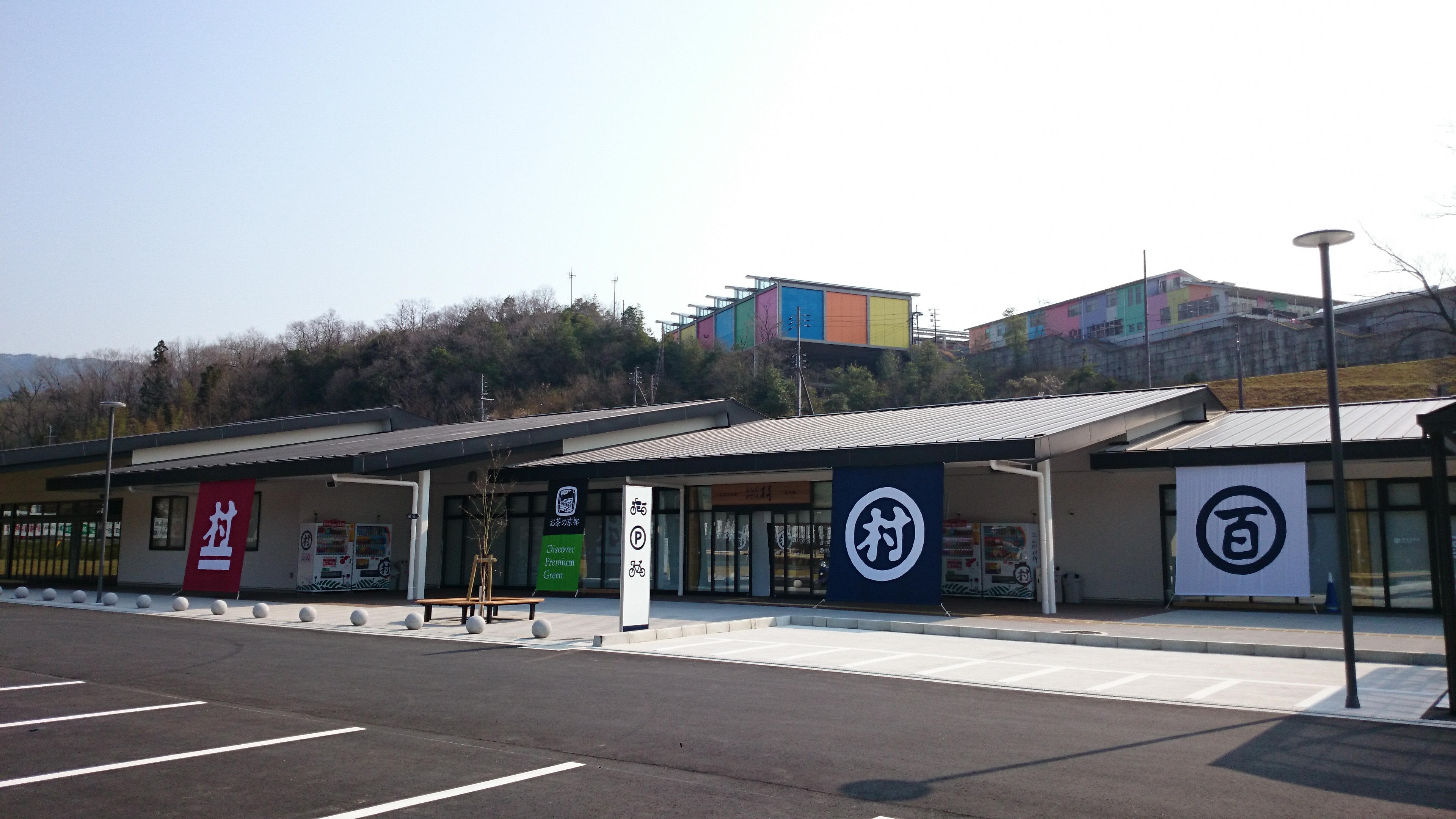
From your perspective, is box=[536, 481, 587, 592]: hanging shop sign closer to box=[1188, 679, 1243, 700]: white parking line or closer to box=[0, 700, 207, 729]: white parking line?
box=[0, 700, 207, 729]: white parking line

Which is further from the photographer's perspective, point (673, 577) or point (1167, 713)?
point (673, 577)

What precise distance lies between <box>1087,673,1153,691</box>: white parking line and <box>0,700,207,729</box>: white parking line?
8.69m

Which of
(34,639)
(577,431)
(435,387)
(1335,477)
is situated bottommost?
(34,639)

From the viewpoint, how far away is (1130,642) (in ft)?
45.8

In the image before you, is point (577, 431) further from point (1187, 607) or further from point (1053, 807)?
point (1053, 807)

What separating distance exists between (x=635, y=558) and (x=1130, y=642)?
7.18 meters

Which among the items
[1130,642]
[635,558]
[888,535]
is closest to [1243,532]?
[1130,642]

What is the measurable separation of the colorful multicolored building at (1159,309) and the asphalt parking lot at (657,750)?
165 ft

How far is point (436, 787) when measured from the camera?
6238mm

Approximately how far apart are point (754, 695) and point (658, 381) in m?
49.8

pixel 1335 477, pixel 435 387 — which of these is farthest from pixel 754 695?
pixel 435 387

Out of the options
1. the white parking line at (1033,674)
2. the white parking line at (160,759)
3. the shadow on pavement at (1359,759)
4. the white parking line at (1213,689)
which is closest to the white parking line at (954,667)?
the white parking line at (1033,674)

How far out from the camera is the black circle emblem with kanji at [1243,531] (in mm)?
17469

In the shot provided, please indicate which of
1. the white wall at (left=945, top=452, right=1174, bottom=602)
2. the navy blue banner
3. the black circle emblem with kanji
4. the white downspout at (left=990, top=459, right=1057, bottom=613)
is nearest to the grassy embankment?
the white wall at (left=945, top=452, right=1174, bottom=602)
